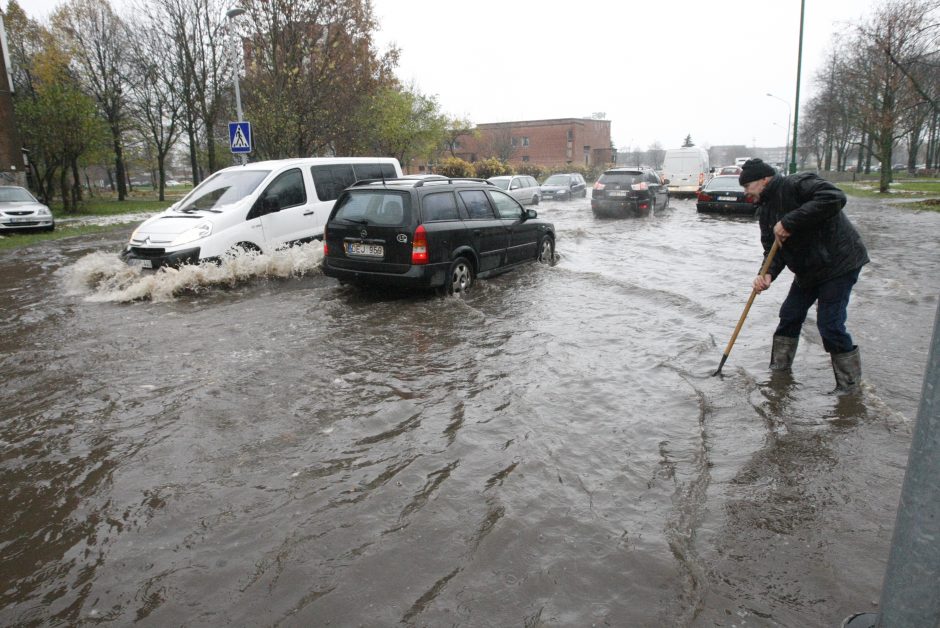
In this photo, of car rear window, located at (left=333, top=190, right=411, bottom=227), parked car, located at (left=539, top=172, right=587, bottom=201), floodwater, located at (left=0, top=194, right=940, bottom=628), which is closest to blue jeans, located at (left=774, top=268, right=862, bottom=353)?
floodwater, located at (left=0, top=194, right=940, bottom=628)

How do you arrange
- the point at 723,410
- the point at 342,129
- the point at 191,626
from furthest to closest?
the point at 342,129 < the point at 723,410 < the point at 191,626

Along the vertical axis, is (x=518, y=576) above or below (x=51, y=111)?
below

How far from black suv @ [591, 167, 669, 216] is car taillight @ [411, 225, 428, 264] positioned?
13.8 meters

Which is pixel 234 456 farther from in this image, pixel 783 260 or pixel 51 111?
pixel 51 111

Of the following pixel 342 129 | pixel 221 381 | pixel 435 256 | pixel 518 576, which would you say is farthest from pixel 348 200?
pixel 342 129

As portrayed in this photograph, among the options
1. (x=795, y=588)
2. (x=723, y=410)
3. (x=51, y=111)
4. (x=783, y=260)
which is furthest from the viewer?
(x=51, y=111)

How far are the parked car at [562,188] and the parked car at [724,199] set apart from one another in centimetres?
995

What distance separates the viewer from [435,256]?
7.90 meters

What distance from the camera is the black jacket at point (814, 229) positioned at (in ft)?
14.8

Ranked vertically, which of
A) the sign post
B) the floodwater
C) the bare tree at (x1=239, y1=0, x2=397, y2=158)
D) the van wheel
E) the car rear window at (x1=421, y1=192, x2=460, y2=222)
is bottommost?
the floodwater

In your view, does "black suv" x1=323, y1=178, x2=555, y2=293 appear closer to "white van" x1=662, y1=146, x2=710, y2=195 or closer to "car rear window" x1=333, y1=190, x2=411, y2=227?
"car rear window" x1=333, y1=190, x2=411, y2=227

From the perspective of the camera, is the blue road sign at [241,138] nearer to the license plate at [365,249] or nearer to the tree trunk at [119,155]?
the license plate at [365,249]

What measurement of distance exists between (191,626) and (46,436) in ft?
8.48

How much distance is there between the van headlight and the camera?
8596 millimetres
